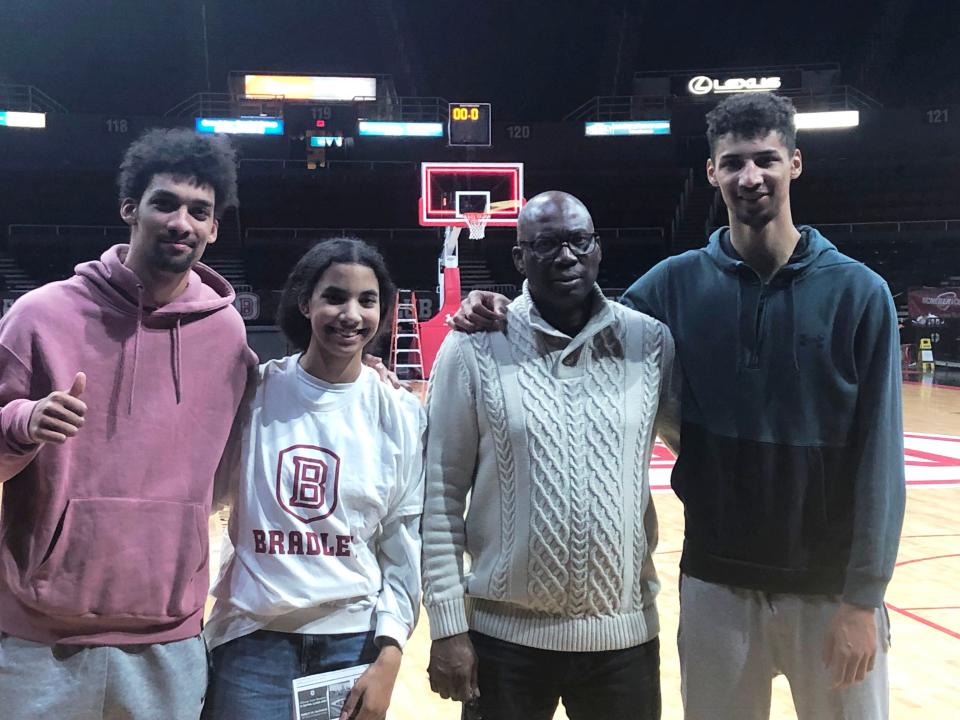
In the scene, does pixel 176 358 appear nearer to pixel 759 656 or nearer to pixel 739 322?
pixel 739 322

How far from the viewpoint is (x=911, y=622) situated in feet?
11.3

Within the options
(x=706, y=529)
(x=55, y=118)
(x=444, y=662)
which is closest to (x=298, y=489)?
(x=444, y=662)

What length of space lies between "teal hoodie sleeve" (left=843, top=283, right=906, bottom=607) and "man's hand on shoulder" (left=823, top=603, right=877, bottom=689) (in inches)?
1.1

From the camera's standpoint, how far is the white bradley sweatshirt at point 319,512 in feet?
5.22

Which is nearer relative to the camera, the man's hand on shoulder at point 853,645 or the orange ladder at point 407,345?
the man's hand on shoulder at point 853,645

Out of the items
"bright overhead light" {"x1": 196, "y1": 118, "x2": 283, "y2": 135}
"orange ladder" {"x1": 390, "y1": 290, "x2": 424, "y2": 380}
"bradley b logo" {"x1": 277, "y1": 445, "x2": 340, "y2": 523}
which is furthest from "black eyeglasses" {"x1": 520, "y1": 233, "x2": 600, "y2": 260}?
"bright overhead light" {"x1": 196, "y1": 118, "x2": 283, "y2": 135}

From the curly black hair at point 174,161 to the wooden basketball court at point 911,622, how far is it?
6.08 feet

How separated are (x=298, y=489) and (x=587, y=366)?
2.18ft

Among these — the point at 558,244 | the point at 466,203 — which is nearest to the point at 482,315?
the point at 558,244

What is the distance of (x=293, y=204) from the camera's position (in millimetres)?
18875

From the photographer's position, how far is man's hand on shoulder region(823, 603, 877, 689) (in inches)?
62.2

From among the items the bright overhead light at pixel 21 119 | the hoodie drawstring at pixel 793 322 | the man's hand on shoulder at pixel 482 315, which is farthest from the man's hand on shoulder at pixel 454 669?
the bright overhead light at pixel 21 119

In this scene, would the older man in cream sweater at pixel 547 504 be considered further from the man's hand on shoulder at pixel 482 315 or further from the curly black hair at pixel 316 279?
→ the curly black hair at pixel 316 279

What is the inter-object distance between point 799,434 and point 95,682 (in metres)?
A: 1.48
